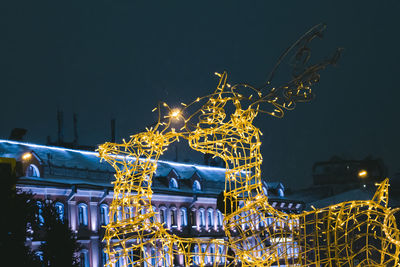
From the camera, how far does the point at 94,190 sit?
2434 centimetres

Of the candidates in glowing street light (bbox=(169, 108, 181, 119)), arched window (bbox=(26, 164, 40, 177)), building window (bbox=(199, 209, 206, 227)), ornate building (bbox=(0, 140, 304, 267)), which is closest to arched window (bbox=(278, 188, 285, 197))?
ornate building (bbox=(0, 140, 304, 267))

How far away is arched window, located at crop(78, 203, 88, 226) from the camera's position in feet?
79.1

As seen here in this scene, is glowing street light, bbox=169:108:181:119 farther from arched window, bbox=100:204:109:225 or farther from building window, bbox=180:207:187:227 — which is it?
building window, bbox=180:207:187:227

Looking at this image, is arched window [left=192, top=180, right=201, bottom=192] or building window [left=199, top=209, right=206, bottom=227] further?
building window [left=199, top=209, right=206, bottom=227]

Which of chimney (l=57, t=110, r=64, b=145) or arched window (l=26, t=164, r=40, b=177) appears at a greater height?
chimney (l=57, t=110, r=64, b=145)

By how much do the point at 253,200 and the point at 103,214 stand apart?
20.5m

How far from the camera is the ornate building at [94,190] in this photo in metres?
22.9

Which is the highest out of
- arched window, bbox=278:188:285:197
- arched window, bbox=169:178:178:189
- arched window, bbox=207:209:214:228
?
arched window, bbox=278:188:285:197

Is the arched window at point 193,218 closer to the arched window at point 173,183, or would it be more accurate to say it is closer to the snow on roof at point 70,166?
the snow on roof at point 70,166

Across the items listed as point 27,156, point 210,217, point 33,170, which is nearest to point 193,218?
point 210,217

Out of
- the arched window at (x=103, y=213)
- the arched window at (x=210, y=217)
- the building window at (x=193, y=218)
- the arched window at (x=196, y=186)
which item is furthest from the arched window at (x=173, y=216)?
the arched window at (x=103, y=213)

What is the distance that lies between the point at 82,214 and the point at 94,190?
3.35 feet

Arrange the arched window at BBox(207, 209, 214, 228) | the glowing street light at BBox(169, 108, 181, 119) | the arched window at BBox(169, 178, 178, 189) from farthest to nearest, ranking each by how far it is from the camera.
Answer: the arched window at BBox(207, 209, 214, 228) < the arched window at BBox(169, 178, 178, 189) < the glowing street light at BBox(169, 108, 181, 119)

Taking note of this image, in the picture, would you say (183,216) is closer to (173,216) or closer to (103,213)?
(173,216)
